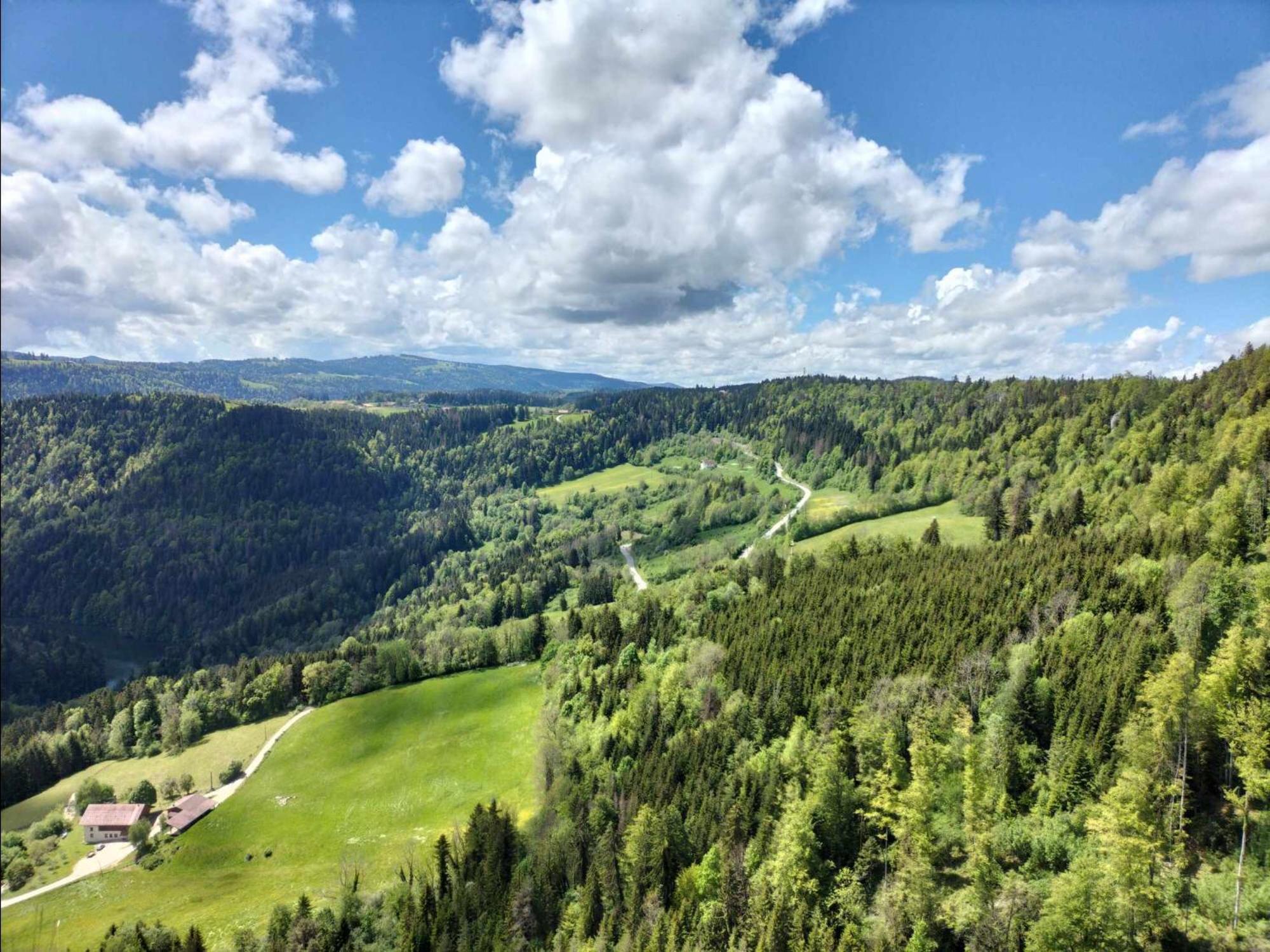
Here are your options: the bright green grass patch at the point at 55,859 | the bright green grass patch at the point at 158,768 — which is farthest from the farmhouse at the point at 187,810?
the bright green grass patch at the point at 55,859

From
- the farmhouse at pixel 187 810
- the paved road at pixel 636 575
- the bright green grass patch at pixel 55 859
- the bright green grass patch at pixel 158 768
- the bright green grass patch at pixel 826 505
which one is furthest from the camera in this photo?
the bright green grass patch at pixel 826 505

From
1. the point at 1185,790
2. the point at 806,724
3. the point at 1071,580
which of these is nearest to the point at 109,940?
the point at 806,724

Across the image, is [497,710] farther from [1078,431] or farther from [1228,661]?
[1078,431]

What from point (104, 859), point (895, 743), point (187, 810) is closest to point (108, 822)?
point (104, 859)

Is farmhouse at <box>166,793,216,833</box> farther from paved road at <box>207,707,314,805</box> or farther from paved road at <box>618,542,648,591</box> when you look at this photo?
paved road at <box>618,542,648,591</box>

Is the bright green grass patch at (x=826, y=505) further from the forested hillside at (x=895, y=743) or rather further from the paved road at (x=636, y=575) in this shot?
the forested hillside at (x=895, y=743)

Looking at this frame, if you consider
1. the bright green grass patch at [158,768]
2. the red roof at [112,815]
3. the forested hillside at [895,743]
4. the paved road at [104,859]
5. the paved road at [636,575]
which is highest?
the forested hillside at [895,743]

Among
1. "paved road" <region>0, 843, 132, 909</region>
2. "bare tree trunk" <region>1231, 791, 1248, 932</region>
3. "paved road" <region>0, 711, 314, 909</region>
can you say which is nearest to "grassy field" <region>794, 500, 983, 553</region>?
"bare tree trunk" <region>1231, 791, 1248, 932</region>
